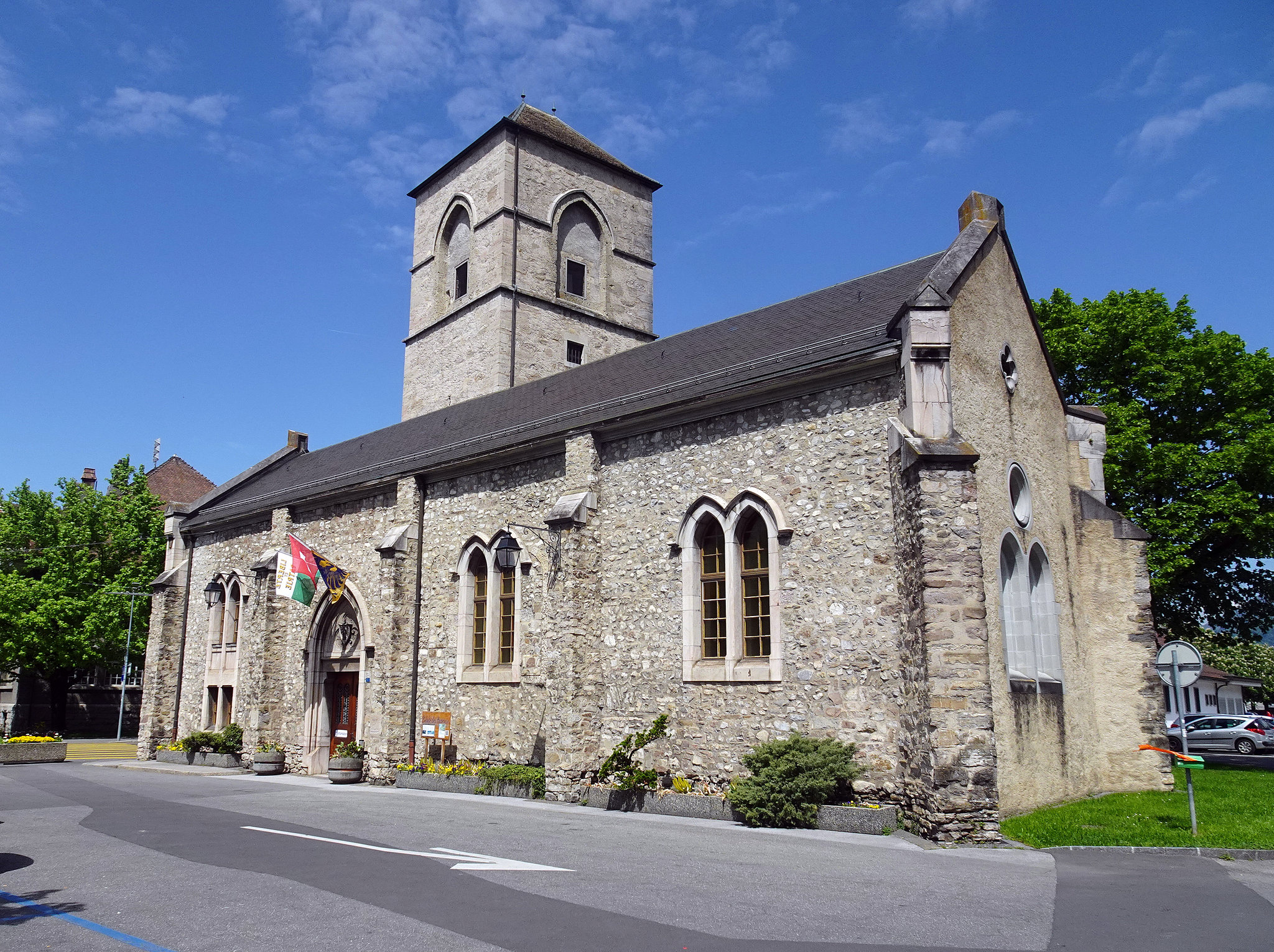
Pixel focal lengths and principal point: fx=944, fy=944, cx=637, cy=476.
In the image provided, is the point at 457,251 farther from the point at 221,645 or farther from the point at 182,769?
the point at 182,769

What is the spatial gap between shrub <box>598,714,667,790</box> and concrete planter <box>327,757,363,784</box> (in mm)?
7144

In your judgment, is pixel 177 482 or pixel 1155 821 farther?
pixel 177 482

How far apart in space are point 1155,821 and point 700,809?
5943 millimetres

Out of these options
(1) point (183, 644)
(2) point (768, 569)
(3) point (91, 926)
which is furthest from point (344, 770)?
(3) point (91, 926)

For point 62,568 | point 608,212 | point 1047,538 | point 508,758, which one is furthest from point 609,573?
point 62,568

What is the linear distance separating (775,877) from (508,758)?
9538mm

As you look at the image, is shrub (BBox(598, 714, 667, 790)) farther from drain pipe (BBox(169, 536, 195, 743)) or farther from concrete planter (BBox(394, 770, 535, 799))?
drain pipe (BBox(169, 536, 195, 743))

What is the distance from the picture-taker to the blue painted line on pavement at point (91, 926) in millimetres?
6336

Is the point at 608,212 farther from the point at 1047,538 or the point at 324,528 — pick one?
the point at 1047,538

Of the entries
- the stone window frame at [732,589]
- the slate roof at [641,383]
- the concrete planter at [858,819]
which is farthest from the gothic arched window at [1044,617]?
the slate roof at [641,383]

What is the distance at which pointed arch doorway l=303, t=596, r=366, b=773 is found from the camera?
73.0 feet

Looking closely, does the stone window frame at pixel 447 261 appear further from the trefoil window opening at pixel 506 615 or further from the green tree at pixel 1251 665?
the green tree at pixel 1251 665

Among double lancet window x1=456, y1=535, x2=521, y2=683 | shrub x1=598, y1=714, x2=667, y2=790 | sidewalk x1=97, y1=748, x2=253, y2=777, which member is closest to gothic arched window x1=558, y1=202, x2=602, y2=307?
double lancet window x1=456, y1=535, x2=521, y2=683

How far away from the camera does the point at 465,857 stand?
9875mm
